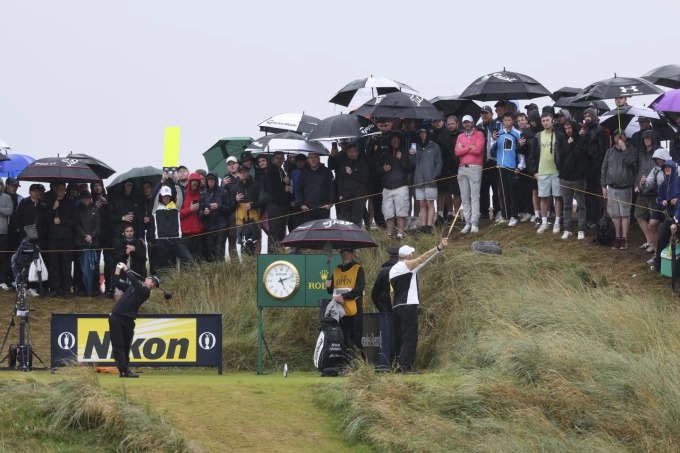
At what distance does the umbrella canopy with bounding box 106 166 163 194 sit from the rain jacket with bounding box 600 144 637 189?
836 cm

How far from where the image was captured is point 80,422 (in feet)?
52.1

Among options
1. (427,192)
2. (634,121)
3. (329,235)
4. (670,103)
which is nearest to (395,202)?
(427,192)

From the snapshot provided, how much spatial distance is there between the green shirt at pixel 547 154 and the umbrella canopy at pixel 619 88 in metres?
0.97

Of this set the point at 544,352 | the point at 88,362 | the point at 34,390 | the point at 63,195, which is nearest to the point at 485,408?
the point at 544,352

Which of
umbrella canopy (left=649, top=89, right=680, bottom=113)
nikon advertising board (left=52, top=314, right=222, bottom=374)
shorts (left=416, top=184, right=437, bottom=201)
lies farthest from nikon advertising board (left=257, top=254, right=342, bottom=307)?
umbrella canopy (left=649, top=89, right=680, bottom=113)

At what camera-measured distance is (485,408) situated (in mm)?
16469

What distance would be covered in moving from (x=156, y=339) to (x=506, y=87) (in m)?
8.91

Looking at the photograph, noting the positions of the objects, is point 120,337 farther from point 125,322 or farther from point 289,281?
point 289,281

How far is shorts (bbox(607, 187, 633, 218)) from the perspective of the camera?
2352cm

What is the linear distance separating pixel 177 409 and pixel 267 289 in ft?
17.3

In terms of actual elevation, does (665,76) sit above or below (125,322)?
above

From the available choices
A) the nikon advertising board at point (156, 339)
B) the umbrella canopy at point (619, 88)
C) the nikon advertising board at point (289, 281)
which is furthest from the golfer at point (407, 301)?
the umbrella canopy at point (619, 88)

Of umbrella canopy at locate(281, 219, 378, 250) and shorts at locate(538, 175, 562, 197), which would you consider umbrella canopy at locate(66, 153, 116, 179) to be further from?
shorts at locate(538, 175, 562, 197)

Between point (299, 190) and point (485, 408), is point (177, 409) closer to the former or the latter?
point (485, 408)
